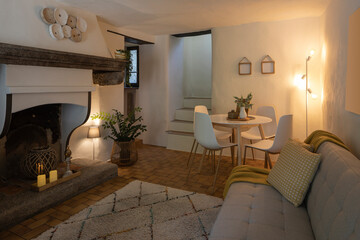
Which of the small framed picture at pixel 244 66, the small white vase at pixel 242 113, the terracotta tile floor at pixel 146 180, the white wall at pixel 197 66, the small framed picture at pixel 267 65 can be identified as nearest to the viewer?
the terracotta tile floor at pixel 146 180

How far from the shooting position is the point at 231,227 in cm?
139

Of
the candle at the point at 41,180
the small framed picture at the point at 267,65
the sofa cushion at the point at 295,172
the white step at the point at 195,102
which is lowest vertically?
the candle at the point at 41,180

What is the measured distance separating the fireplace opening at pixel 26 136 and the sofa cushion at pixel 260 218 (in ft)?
7.07

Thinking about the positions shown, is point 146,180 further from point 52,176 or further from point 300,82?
point 300,82

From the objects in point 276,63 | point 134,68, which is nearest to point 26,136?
point 134,68

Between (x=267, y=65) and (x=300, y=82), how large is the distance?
555mm

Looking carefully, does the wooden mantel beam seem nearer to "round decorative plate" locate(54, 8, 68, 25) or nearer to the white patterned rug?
"round decorative plate" locate(54, 8, 68, 25)

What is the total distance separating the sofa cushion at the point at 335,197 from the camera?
3.43 feet

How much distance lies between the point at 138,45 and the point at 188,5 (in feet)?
7.43

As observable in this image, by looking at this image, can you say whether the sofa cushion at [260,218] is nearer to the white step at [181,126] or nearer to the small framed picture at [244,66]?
the small framed picture at [244,66]

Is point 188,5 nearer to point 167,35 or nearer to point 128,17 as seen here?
point 128,17

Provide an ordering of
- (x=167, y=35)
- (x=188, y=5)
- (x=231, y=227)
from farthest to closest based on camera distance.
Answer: (x=167, y=35) → (x=188, y=5) → (x=231, y=227)

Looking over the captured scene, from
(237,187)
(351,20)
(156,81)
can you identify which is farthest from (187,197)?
(156,81)

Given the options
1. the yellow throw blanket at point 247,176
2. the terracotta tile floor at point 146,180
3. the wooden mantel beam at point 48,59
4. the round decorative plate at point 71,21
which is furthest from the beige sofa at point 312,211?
the round decorative plate at point 71,21
